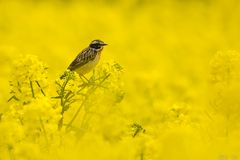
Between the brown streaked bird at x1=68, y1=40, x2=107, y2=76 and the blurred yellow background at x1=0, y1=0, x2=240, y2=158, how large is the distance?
62 cm

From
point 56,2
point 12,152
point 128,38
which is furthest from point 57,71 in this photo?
point 56,2

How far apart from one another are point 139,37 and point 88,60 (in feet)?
35.2

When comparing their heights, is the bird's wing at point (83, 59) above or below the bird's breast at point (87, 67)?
above

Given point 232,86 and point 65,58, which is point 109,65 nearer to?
point 232,86

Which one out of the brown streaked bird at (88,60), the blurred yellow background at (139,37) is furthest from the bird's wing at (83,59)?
the blurred yellow background at (139,37)

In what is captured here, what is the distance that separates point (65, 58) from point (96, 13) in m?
6.65

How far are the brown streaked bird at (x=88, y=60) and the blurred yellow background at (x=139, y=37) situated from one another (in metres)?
0.62

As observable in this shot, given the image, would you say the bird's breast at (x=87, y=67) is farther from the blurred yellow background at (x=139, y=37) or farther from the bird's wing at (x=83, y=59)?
the blurred yellow background at (x=139, y=37)

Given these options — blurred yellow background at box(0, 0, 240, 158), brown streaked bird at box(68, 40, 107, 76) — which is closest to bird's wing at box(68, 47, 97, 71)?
brown streaked bird at box(68, 40, 107, 76)

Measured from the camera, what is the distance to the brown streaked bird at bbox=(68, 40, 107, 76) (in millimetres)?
7426

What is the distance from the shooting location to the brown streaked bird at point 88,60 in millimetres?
7426

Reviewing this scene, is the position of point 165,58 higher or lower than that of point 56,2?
lower

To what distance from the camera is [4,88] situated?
855 cm

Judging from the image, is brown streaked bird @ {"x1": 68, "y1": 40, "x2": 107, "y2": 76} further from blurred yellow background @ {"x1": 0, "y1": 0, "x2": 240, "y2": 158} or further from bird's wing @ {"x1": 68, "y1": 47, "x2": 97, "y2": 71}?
blurred yellow background @ {"x1": 0, "y1": 0, "x2": 240, "y2": 158}
